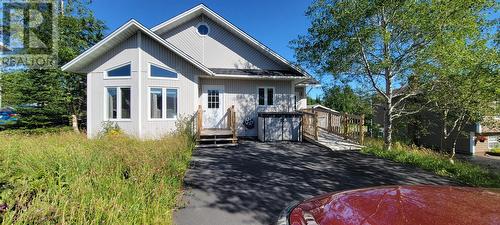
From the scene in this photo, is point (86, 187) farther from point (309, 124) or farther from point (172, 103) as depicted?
point (309, 124)

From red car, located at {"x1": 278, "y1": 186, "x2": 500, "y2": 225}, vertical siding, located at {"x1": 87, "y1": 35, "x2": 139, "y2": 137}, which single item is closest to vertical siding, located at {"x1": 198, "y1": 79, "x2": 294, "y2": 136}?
vertical siding, located at {"x1": 87, "y1": 35, "x2": 139, "y2": 137}

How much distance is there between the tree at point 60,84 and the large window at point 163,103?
5.11m

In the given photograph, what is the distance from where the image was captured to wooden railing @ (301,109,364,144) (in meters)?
10.3

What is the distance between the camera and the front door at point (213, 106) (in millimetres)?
12711

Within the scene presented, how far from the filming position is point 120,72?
11055mm

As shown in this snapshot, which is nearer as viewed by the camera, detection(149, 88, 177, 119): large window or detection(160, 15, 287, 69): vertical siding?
detection(149, 88, 177, 119): large window

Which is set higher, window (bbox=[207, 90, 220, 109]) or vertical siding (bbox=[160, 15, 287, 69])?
vertical siding (bbox=[160, 15, 287, 69])

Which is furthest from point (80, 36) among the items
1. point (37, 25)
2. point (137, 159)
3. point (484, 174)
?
point (484, 174)

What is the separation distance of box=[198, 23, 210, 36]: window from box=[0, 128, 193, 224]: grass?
31.7 ft

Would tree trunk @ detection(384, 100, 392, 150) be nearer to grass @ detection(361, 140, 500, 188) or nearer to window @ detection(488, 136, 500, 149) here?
grass @ detection(361, 140, 500, 188)

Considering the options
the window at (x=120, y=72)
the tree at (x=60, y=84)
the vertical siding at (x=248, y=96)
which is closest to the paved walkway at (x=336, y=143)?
the vertical siding at (x=248, y=96)

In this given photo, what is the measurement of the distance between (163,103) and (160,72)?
1.44 meters

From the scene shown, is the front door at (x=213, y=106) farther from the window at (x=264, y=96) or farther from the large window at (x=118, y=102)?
the large window at (x=118, y=102)

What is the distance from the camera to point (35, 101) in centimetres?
1327
